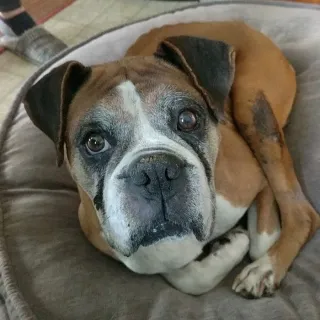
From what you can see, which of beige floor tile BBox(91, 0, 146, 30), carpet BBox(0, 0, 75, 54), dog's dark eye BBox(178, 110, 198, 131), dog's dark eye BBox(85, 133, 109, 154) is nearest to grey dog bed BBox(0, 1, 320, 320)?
dog's dark eye BBox(85, 133, 109, 154)

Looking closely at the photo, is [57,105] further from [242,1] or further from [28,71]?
[28,71]

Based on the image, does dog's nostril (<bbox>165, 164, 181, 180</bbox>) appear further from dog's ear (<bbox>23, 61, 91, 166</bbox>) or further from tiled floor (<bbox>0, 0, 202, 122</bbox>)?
tiled floor (<bbox>0, 0, 202, 122</bbox>)

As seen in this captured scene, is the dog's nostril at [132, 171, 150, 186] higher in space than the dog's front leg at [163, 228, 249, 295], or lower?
higher

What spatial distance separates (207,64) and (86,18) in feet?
7.67

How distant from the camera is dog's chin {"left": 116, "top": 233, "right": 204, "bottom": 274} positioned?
1833mm

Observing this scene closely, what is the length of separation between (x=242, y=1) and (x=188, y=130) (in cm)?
144

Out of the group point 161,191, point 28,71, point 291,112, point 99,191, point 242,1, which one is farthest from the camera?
point 28,71

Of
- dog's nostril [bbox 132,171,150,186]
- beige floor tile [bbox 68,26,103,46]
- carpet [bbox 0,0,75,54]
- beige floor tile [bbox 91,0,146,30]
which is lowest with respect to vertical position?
beige floor tile [bbox 91,0,146,30]

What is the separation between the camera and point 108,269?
1892mm

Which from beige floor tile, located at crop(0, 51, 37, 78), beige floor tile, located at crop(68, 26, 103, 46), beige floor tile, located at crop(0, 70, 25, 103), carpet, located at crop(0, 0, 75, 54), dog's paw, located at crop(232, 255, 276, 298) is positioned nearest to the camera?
dog's paw, located at crop(232, 255, 276, 298)

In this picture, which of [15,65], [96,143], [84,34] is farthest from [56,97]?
[84,34]

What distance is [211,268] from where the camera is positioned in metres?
1.91

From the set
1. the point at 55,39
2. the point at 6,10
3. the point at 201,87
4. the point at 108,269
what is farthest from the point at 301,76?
the point at 6,10

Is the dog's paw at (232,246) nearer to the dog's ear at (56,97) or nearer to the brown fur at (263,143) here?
the brown fur at (263,143)
